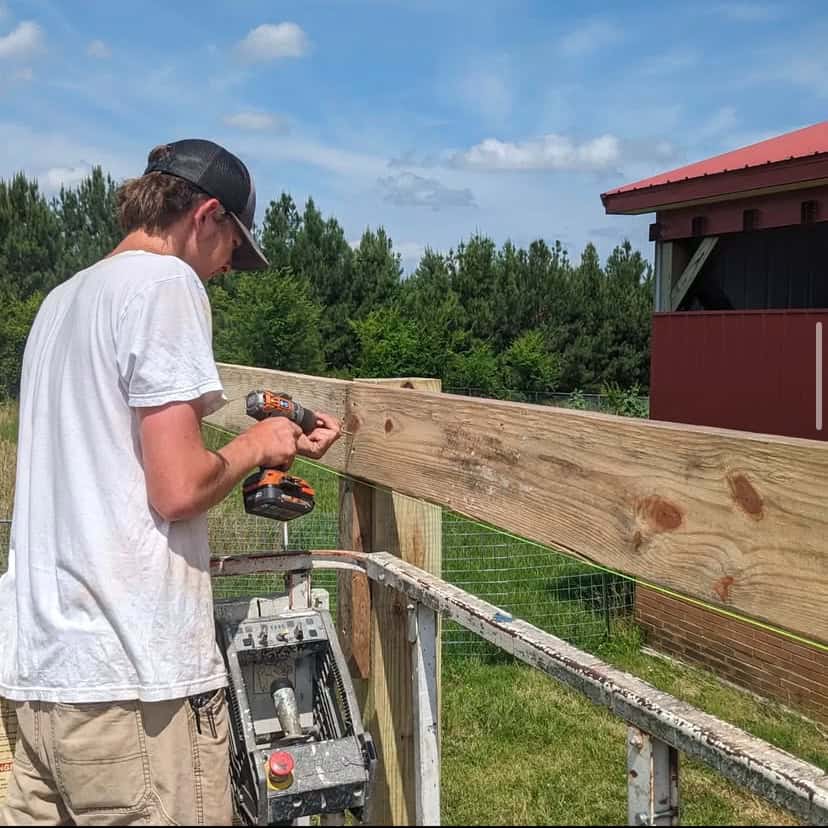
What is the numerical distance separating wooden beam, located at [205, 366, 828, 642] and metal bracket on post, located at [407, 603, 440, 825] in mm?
294

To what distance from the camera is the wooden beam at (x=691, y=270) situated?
316 inches

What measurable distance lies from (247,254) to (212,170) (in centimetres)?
25

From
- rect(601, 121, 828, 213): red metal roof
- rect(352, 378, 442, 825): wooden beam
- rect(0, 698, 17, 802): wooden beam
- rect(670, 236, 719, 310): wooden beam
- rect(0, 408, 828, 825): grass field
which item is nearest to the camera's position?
rect(0, 698, 17, 802): wooden beam

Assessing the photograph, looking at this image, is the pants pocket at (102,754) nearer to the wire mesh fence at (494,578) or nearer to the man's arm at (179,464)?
the man's arm at (179,464)

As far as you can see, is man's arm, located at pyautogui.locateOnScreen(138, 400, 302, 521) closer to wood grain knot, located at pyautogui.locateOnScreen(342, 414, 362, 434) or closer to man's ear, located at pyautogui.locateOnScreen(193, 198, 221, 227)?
man's ear, located at pyautogui.locateOnScreen(193, 198, 221, 227)

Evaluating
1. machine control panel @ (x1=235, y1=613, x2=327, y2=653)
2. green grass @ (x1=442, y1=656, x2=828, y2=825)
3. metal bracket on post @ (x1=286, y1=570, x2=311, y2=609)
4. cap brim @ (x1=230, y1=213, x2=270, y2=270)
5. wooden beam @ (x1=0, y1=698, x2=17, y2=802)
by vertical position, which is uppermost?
cap brim @ (x1=230, y1=213, x2=270, y2=270)

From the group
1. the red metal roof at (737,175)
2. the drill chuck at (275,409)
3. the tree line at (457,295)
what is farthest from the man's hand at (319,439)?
the tree line at (457,295)

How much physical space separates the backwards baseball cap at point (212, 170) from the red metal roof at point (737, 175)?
567 centimetres

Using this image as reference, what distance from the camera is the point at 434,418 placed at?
2.03 meters

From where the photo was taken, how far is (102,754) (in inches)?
66.3

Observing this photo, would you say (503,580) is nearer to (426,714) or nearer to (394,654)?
(394,654)

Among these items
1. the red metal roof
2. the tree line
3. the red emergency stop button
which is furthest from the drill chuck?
the tree line

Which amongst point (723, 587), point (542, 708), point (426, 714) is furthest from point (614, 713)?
point (542, 708)

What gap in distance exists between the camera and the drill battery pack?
6.54 ft
